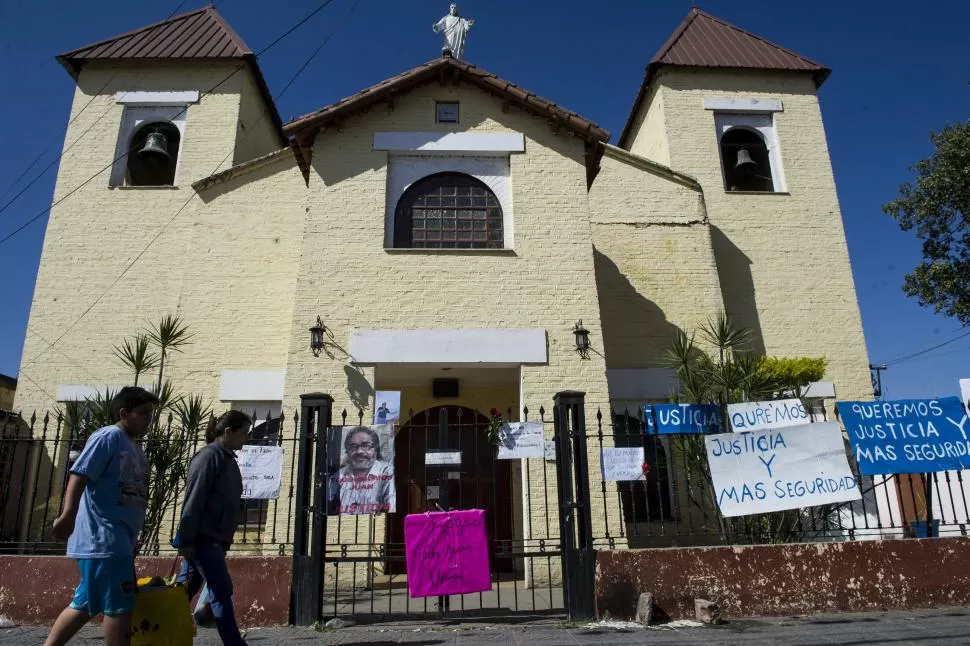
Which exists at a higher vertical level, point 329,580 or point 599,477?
point 599,477

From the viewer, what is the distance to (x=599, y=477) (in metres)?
8.80

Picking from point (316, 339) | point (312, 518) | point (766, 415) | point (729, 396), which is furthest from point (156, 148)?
point (766, 415)

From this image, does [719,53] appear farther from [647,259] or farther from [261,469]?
[261,469]

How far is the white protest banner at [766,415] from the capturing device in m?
7.02

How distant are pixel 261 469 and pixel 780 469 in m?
5.66

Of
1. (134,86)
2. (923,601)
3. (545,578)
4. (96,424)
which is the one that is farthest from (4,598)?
(134,86)

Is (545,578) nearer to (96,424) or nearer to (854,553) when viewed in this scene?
(854,553)

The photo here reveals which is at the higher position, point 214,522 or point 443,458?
point 443,458

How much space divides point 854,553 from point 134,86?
15693 mm

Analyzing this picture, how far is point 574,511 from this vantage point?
6.23 meters

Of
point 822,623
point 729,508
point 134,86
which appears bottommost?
point 822,623

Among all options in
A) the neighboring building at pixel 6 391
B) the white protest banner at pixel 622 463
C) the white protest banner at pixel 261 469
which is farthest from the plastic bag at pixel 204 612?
the neighboring building at pixel 6 391

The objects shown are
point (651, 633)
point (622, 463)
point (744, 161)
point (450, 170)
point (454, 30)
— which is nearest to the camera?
point (651, 633)

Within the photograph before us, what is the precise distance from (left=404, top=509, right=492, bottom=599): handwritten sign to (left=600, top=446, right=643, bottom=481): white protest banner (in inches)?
74.5
